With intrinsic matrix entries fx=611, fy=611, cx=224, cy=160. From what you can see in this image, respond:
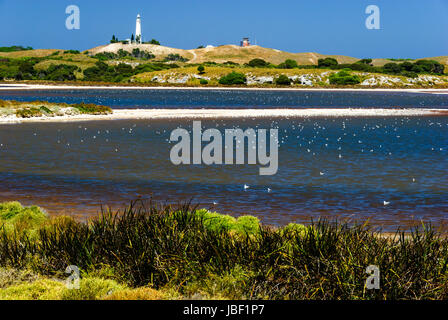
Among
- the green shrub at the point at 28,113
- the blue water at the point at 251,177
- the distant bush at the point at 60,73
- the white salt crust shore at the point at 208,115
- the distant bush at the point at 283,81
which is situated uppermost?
the distant bush at the point at 60,73

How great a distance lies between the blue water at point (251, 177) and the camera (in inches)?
634

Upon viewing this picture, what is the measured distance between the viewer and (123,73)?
184 metres

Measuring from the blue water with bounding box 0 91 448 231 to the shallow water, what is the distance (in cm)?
3

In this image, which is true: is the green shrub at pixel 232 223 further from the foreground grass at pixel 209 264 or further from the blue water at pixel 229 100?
the blue water at pixel 229 100

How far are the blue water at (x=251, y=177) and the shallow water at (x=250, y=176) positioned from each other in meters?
0.03

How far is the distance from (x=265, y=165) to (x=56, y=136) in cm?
1539

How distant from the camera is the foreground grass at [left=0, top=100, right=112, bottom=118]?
155ft

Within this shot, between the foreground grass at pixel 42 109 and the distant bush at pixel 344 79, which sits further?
the distant bush at pixel 344 79

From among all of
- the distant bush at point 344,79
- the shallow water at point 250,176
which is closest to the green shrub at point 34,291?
the shallow water at point 250,176

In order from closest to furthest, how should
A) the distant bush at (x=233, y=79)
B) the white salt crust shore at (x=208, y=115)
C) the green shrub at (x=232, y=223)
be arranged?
the green shrub at (x=232, y=223)
the white salt crust shore at (x=208, y=115)
the distant bush at (x=233, y=79)

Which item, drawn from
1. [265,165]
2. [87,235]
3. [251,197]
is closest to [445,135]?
[265,165]

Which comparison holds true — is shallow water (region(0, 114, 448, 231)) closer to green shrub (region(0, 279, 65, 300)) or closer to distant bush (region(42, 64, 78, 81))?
green shrub (region(0, 279, 65, 300))

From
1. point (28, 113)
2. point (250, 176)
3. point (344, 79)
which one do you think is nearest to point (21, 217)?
point (250, 176)
